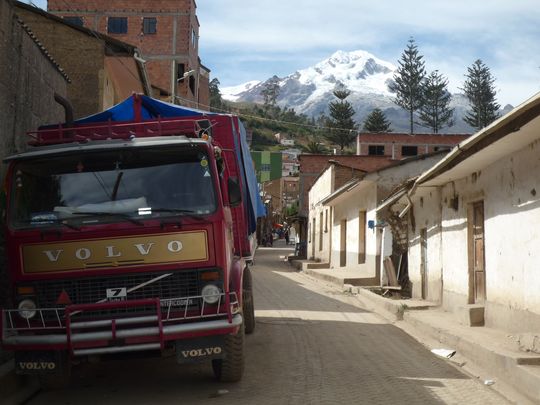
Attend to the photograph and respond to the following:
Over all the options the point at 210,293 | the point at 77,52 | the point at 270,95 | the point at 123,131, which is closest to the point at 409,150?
the point at 77,52

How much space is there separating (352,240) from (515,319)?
691 inches

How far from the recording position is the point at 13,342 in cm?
606

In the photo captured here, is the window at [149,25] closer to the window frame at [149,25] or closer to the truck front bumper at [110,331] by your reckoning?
the window frame at [149,25]

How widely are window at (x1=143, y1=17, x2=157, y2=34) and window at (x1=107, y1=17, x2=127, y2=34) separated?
1.67 meters

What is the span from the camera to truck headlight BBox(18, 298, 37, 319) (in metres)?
6.11

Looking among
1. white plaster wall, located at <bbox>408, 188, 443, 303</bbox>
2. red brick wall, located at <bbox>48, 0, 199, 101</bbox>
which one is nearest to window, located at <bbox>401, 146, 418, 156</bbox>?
red brick wall, located at <bbox>48, 0, 199, 101</bbox>

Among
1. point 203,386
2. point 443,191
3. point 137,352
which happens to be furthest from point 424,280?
point 137,352

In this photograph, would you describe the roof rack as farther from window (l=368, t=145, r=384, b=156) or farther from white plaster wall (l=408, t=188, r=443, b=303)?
window (l=368, t=145, r=384, b=156)

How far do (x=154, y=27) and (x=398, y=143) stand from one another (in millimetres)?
24451

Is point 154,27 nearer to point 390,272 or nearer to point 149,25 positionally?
point 149,25

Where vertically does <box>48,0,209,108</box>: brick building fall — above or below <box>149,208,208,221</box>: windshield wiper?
above

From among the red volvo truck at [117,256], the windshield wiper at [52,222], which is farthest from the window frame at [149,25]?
the windshield wiper at [52,222]

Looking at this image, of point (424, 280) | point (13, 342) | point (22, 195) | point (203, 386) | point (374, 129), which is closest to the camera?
point (13, 342)

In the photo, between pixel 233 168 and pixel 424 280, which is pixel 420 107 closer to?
pixel 424 280
